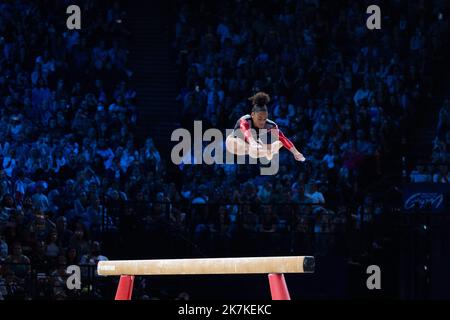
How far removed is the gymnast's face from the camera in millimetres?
10070

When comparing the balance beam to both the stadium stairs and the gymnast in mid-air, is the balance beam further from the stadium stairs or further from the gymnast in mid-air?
the stadium stairs

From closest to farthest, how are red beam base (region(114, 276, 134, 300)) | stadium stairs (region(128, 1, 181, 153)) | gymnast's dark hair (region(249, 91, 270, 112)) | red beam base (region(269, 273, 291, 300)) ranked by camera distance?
1. red beam base (region(269, 273, 291, 300))
2. gymnast's dark hair (region(249, 91, 270, 112))
3. red beam base (region(114, 276, 134, 300))
4. stadium stairs (region(128, 1, 181, 153))

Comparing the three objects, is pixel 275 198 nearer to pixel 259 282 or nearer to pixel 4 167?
pixel 259 282

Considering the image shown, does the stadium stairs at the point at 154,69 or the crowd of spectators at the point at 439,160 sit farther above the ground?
the stadium stairs at the point at 154,69

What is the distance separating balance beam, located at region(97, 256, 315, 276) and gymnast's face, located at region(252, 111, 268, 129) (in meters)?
1.53

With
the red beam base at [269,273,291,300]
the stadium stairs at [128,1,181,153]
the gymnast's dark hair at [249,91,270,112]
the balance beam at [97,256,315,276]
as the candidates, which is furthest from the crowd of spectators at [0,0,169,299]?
the red beam base at [269,273,291,300]

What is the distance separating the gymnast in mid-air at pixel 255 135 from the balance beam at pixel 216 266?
4.34 feet

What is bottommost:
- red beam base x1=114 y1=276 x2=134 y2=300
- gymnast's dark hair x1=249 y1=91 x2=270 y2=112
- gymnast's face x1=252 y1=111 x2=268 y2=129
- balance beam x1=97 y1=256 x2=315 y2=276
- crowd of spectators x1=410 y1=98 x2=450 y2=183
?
red beam base x1=114 y1=276 x2=134 y2=300

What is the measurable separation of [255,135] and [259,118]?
50 centimetres

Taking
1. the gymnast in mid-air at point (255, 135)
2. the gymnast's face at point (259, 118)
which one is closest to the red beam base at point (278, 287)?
the gymnast in mid-air at point (255, 135)

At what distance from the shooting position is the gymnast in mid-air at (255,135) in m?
10.1

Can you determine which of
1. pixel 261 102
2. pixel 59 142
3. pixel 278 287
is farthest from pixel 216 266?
pixel 59 142

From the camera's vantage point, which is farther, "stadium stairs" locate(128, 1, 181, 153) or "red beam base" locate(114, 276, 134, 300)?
"stadium stairs" locate(128, 1, 181, 153)

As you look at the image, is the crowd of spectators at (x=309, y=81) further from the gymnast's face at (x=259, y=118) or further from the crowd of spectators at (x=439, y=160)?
the gymnast's face at (x=259, y=118)
